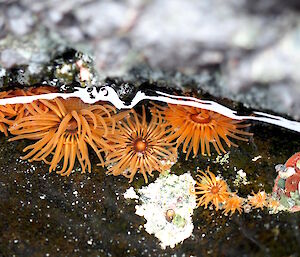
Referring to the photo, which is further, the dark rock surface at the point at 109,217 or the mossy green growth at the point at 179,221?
the mossy green growth at the point at 179,221

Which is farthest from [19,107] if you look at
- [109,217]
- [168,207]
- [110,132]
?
[168,207]

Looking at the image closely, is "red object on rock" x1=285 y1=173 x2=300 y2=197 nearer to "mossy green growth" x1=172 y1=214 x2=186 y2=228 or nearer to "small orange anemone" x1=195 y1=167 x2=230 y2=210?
"small orange anemone" x1=195 y1=167 x2=230 y2=210

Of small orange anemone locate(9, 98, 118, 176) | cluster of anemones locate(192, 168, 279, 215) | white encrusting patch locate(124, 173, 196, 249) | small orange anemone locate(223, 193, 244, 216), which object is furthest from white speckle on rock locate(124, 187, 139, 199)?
small orange anemone locate(223, 193, 244, 216)

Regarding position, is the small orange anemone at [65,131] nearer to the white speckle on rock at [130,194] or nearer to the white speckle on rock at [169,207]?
the white speckle on rock at [130,194]

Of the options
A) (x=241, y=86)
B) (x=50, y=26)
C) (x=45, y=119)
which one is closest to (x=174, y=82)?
(x=241, y=86)

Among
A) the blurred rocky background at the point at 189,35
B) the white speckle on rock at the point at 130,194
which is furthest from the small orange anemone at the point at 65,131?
the blurred rocky background at the point at 189,35

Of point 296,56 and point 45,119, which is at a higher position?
point 45,119

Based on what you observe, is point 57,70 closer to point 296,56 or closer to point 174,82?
point 174,82
